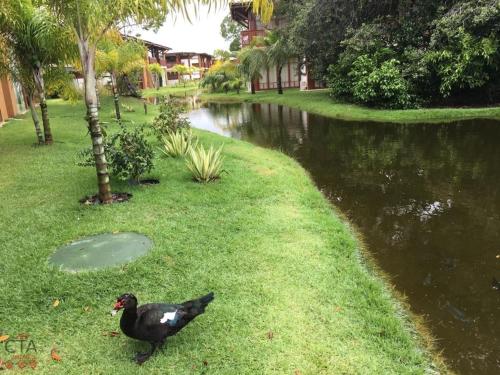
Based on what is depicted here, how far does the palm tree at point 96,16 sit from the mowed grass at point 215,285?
1353mm

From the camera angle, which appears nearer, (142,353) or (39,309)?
(142,353)

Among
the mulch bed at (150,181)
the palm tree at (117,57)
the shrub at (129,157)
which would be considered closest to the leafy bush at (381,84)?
the palm tree at (117,57)

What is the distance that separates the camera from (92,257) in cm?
471

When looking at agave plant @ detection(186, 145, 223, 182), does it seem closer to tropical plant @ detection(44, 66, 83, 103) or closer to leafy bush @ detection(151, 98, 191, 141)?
leafy bush @ detection(151, 98, 191, 141)

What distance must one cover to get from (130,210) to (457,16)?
45.5 feet

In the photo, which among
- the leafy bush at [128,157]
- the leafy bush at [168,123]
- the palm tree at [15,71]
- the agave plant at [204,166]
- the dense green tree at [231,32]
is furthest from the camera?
the dense green tree at [231,32]

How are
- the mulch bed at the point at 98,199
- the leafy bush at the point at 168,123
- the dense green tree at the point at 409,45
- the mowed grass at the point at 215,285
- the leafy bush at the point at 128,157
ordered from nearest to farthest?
the mowed grass at the point at 215,285 < the mulch bed at the point at 98,199 < the leafy bush at the point at 128,157 < the leafy bush at the point at 168,123 < the dense green tree at the point at 409,45

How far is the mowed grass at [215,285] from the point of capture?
3.32m

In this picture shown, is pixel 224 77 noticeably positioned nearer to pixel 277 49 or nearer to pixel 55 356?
pixel 277 49

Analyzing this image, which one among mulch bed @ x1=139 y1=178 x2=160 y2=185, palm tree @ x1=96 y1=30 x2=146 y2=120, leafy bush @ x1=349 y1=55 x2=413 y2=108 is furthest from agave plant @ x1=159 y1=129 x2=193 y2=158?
leafy bush @ x1=349 y1=55 x2=413 y2=108

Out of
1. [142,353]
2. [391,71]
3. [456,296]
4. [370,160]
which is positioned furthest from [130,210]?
[391,71]

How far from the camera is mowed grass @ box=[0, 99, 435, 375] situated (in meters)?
3.32

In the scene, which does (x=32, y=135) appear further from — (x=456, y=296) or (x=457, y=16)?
(x=457, y=16)

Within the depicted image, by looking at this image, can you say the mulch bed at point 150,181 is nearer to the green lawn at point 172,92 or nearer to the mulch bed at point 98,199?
the mulch bed at point 98,199
